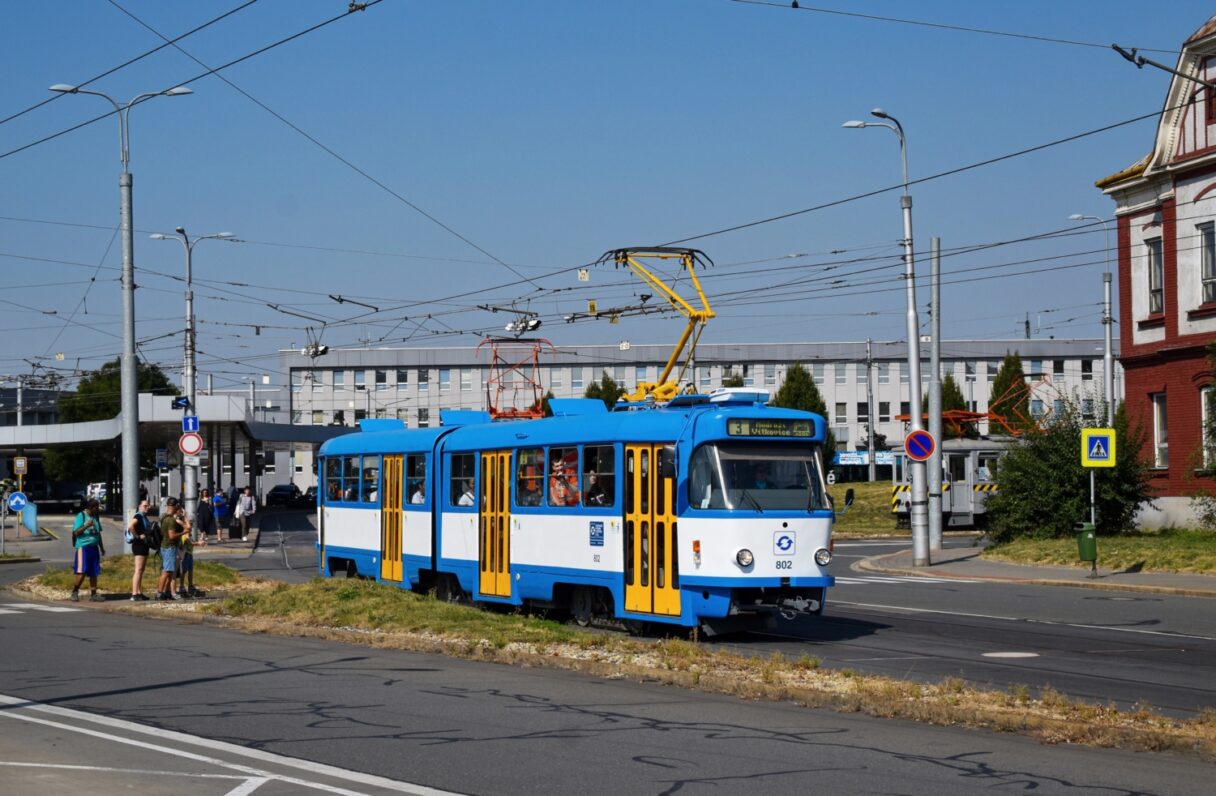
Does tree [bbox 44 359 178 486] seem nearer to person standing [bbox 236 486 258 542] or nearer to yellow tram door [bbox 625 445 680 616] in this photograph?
person standing [bbox 236 486 258 542]

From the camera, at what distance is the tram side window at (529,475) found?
20.7 metres

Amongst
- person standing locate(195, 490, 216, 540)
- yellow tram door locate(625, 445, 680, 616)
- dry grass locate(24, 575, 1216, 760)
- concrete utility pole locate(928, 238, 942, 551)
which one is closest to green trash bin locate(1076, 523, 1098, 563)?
concrete utility pole locate(928, 238, 942, 551)

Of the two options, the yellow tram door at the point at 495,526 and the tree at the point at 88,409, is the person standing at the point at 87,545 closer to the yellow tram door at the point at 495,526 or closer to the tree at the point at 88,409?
the yellow tram door at the point at 495,526

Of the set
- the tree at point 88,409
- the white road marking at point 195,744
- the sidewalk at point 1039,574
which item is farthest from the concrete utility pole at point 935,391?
the tree at point 88,409

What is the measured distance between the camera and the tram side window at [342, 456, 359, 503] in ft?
88.4

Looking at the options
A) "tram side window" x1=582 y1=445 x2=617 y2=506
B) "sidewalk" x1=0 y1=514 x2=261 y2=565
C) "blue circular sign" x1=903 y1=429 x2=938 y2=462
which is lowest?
"sidewalk" x1=0 y1=514 x2=261 y2=565

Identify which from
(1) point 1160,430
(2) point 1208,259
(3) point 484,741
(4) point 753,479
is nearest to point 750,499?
(4) point 753,479

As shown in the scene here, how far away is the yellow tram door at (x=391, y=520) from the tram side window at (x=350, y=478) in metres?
1.40

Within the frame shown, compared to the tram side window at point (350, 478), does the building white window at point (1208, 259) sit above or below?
above

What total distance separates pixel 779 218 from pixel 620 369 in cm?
7551

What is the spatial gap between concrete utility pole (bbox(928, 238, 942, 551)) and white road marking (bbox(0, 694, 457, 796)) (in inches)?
1018

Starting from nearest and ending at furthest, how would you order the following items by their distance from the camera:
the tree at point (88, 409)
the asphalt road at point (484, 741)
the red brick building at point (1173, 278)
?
the asphalt road at point (484, 741)
the red brick building at point (1173, 278)
the tree at point (88, 409)

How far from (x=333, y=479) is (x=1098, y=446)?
48.3 ft

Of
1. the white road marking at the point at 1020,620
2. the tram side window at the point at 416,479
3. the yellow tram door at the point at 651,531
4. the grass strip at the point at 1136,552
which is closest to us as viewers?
the yellow tram door at the point at 651,531
